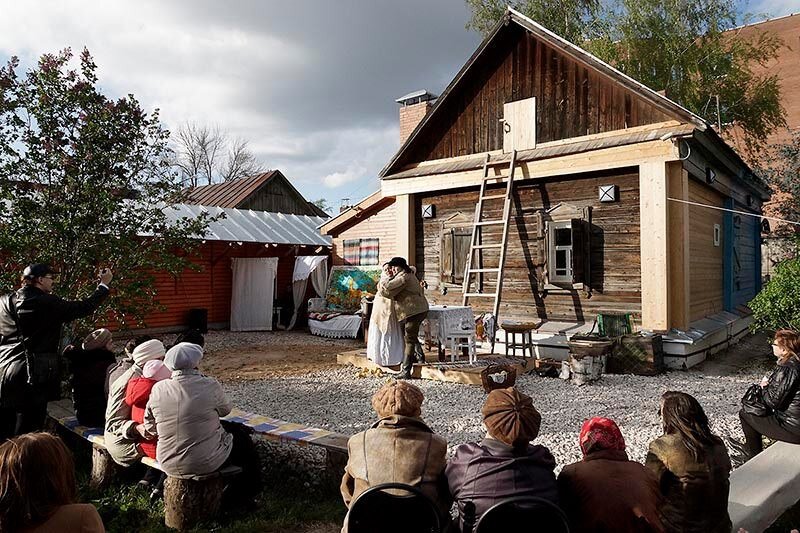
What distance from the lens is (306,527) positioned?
378 centimetres

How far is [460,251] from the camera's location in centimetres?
1113

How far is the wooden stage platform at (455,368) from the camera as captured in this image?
7965 millimetres

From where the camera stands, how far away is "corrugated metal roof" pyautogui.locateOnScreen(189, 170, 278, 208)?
24.8 m

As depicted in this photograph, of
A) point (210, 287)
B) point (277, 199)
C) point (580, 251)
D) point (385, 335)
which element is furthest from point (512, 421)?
point (277, 199)

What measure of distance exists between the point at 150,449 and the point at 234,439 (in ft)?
1.95

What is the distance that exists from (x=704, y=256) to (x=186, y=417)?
33.0ft

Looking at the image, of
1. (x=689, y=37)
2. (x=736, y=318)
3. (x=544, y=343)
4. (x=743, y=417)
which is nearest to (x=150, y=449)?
(x=743, y=417)

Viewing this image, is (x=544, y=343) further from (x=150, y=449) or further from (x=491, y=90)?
(x=150, y=449)

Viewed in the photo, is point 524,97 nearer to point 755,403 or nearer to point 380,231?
point 380,231

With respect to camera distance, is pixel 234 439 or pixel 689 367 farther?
pixel 689 367

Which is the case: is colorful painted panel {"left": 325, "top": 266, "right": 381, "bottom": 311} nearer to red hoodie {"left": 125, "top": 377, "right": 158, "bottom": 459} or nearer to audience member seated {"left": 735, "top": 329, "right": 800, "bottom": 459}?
red hoodie {"left": 125, "top": 377, "right": 158, "bottom": 459}

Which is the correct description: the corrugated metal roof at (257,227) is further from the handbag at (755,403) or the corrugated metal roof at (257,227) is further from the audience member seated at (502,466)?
the audience member seated at (502,466)

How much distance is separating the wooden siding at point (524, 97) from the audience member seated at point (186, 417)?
8069 millimetres

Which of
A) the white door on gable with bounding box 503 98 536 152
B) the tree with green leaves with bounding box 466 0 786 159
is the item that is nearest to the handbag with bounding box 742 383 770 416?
the white door on gable with bounding box 503 98 536 152
